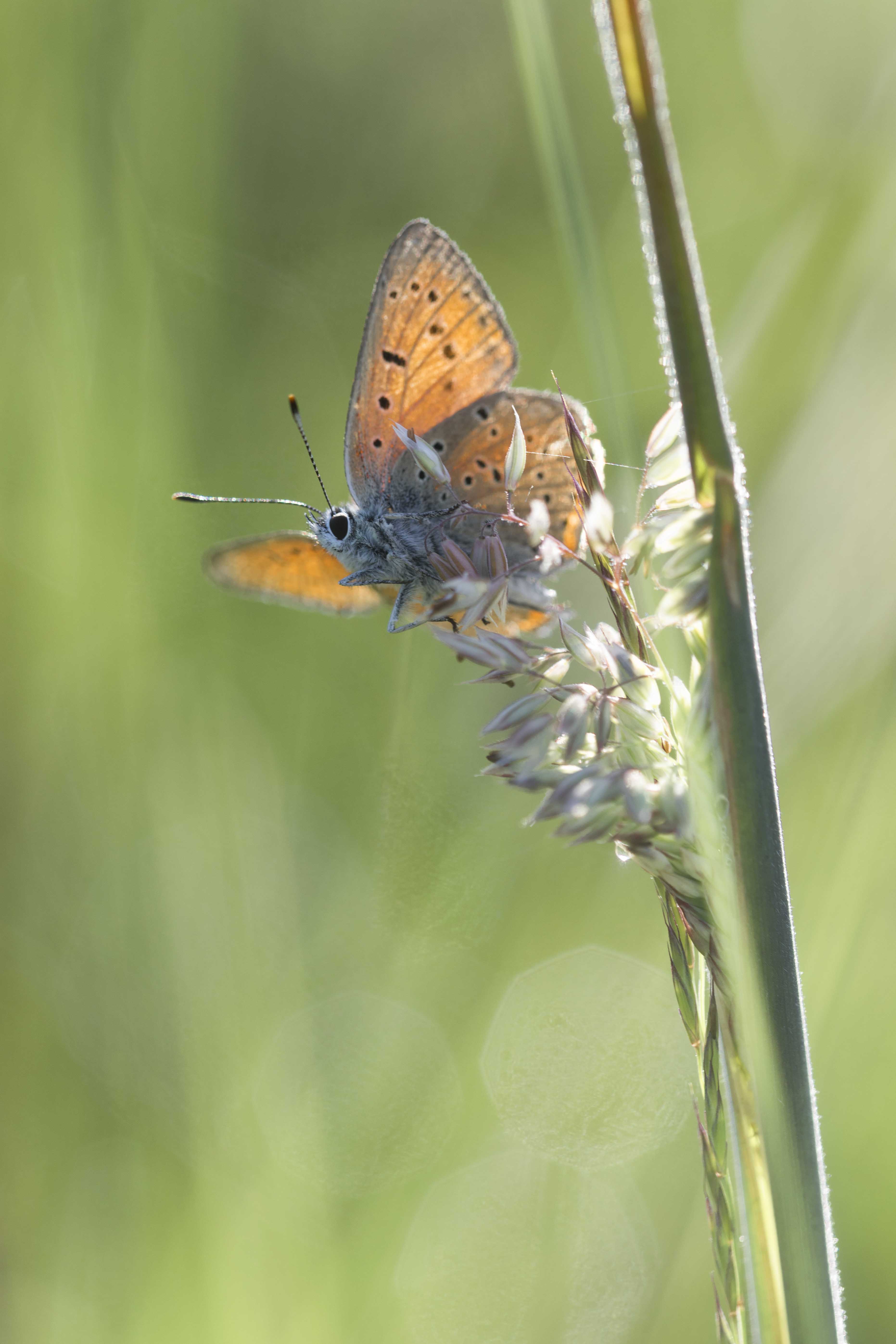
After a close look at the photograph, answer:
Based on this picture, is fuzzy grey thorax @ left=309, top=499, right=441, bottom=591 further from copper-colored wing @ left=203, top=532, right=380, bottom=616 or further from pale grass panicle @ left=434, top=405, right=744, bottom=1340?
pale grass panicle @ left=434, top=405, right=744, bottom=1340

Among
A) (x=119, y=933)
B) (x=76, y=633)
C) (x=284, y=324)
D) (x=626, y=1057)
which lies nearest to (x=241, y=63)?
(x=284, y=324)

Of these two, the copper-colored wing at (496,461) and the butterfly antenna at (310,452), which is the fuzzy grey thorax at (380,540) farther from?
the butterfly antenna at (310,452)

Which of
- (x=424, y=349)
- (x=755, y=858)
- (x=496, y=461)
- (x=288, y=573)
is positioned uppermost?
(x=424, y=349)

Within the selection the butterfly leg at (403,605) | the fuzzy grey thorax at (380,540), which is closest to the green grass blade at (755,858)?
the butterfly leg at (403,605)

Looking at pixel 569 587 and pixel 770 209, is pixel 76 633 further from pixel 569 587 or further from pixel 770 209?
pixel 770 209

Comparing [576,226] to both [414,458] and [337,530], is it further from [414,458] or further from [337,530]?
[337,530]

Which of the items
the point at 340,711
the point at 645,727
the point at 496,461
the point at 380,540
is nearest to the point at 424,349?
the point at 496,461
